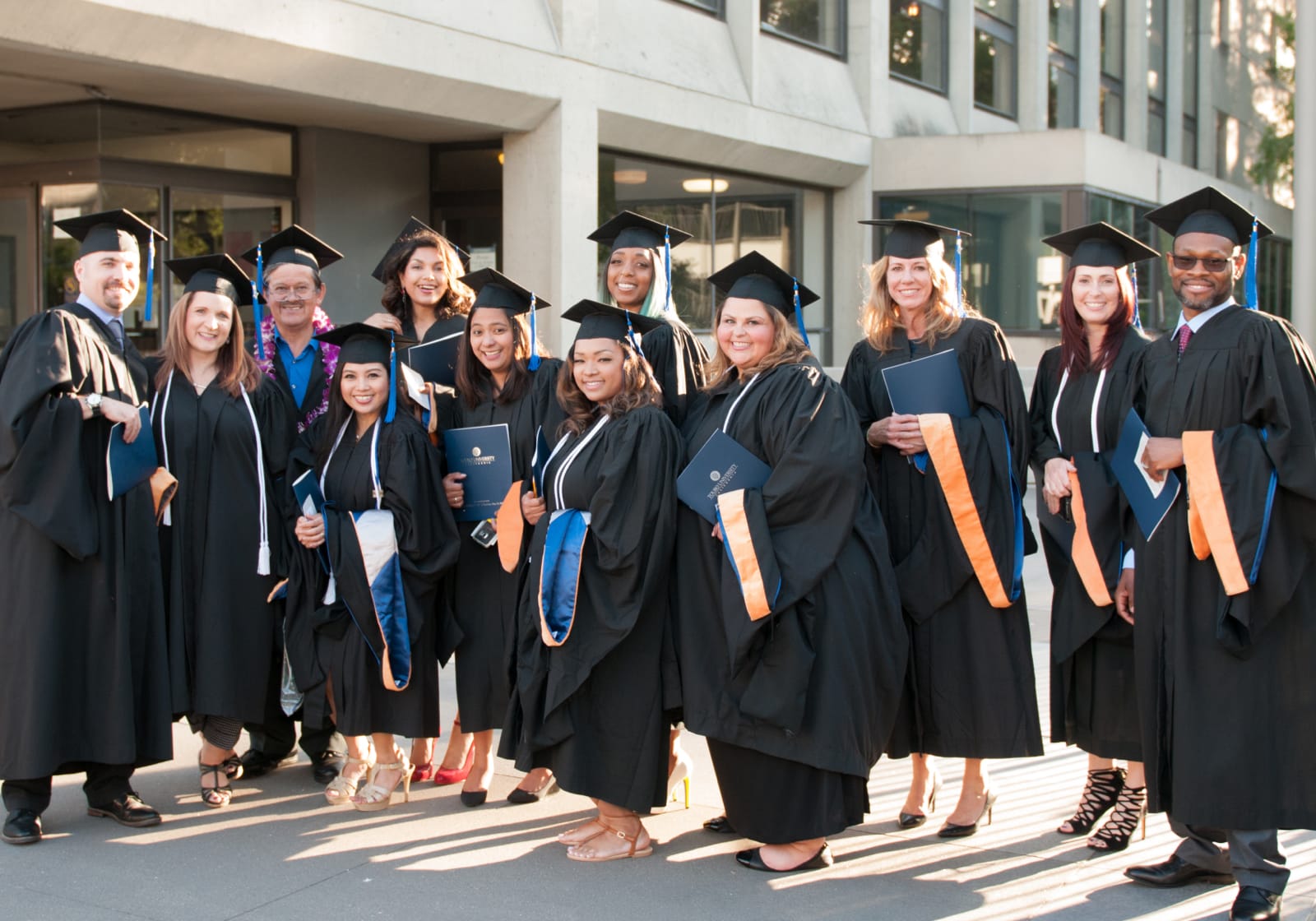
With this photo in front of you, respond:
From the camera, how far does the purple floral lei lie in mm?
5801

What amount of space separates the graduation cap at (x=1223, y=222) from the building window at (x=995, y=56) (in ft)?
56.9

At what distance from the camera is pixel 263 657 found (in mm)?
5473

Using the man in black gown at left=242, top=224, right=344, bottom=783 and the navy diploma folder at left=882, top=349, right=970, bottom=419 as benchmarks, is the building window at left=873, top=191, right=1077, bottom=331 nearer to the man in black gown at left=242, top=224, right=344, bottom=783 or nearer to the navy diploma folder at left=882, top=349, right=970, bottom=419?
the man in black gown at left=242, top=224, right=344, bottom=783

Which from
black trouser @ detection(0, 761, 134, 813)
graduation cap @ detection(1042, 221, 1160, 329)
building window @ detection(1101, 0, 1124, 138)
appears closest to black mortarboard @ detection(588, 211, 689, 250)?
graduation cap @ detection(1042, 221, 1160, 329)

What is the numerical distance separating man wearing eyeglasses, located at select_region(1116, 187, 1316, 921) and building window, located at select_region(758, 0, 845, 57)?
1242 cm

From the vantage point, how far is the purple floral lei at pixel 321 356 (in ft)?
19.0

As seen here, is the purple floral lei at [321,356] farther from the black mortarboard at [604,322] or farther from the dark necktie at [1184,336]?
the dark necktie at [1184,336]

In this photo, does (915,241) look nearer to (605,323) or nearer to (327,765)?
(605,323)

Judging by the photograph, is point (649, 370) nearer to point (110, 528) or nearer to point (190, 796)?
point (110, 528)

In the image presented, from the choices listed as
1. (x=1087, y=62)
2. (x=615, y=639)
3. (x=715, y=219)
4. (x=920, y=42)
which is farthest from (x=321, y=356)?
(x=1087, y=62)

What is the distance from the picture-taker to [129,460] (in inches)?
202

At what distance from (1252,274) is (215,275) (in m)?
3.80

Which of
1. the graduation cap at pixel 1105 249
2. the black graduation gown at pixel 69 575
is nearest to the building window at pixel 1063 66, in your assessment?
the graduation cap at pixel 1105 249

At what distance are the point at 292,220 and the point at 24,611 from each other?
8362 millimetres
